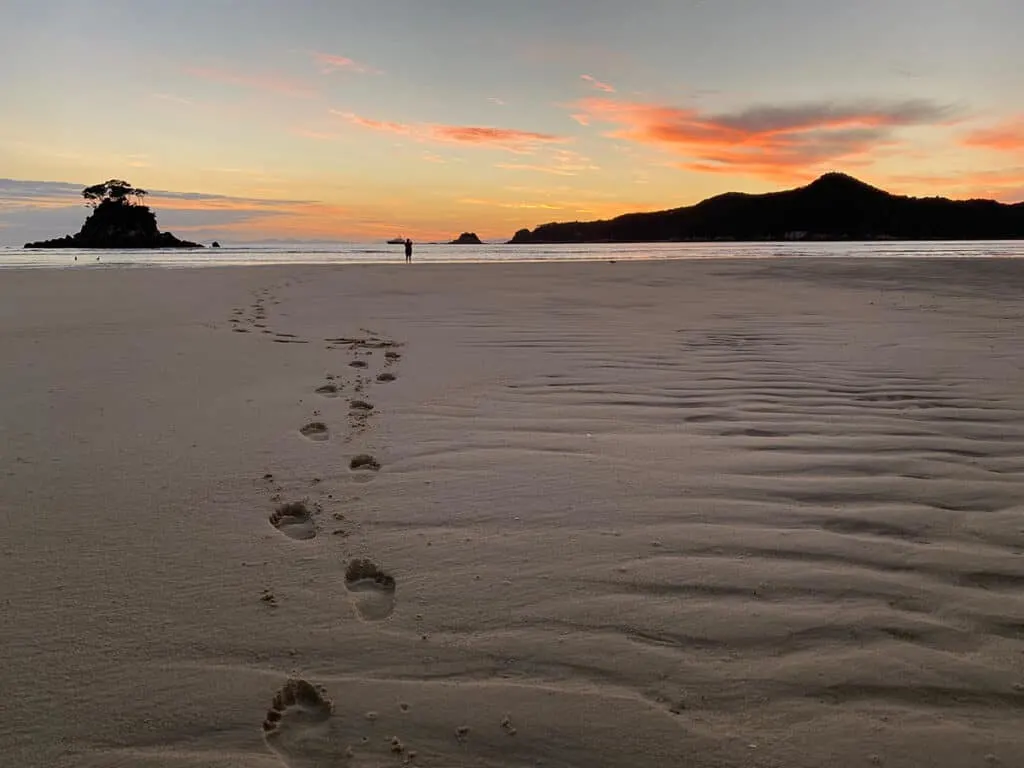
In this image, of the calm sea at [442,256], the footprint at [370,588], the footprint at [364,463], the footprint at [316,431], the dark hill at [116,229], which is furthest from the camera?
the dark hill at [116,229]

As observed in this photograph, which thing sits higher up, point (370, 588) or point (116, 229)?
point (116, 229)

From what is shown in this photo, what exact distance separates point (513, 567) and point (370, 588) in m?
0.47

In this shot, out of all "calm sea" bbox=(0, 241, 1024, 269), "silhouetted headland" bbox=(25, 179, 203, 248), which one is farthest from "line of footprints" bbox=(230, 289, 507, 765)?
"silhouetted headland" bbox=(25, 179, 203, 248)

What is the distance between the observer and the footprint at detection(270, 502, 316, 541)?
263 centimetres

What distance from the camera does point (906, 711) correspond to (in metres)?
1.68

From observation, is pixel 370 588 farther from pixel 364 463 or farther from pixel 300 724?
pixel 364 463

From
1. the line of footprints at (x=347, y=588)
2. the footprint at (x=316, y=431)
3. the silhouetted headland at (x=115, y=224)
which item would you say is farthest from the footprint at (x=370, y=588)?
the silhouetted headland at (x=115, y=224)

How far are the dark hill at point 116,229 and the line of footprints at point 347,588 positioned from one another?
83.1 m

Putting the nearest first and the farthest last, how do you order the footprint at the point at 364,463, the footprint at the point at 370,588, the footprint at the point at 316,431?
the footprint at the point at 370,588 → the footprint at the point at 364,463 → the footprint at the point at 316,431

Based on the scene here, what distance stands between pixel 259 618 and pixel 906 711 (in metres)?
1.72

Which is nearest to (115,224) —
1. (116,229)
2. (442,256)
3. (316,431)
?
(116,229)

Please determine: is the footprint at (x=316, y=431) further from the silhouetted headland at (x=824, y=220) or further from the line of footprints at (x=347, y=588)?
the silhouetted headland at (x=824, y=220)

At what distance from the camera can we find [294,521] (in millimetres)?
2756

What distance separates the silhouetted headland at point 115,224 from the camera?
75625 millimetres
